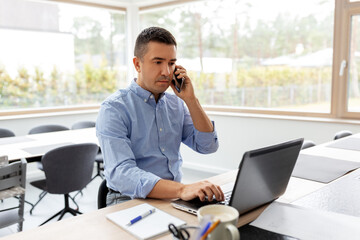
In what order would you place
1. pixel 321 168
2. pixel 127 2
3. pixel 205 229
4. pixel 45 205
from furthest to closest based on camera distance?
pixel 127 2
pixel 45 205
pixel 321 168
pixel 205 229

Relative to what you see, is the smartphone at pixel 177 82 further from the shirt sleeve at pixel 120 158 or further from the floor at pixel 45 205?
the floor at pixel 45 205

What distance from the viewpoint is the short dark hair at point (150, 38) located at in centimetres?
150

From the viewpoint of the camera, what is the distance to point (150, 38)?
1504 mm

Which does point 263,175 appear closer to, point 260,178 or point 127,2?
point 260,178

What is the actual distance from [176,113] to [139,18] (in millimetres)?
4311

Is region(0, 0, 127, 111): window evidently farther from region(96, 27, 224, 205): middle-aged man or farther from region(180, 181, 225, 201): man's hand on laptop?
region(180, 181, 225, 201): man's hand on laptop

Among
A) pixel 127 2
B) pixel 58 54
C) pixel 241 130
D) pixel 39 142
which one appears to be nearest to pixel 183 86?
pixel 39 142

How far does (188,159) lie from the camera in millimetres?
5082

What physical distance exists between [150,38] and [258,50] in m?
3.22

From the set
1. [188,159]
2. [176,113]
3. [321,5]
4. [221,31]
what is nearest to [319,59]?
[321,5]

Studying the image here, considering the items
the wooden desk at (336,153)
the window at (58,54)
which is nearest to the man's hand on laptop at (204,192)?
the wooden desk at (336,153)

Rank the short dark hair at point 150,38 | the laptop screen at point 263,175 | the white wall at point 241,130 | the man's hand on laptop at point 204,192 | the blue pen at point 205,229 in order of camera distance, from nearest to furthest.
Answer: the blue pen at point 205,229 → the laptop screen at point 263,175 → the man's hand on laptop at point 204,192 → the short dark hair at point 150,38 → the white wall at point 241,130

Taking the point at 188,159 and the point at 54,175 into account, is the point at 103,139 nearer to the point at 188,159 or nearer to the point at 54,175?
the point at 54,175

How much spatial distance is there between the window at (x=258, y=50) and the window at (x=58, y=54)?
0.93 meters
